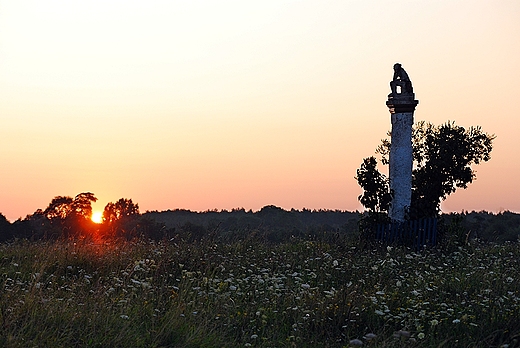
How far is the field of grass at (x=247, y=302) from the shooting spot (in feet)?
23.6

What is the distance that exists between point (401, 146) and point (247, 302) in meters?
10.3

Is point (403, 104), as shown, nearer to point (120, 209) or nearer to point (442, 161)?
point (442, 161)

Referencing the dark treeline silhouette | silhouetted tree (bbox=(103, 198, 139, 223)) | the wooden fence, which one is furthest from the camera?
silhouetted tree (bbox=(103, 198, 139, 223))

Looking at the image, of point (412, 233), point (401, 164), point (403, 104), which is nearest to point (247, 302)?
point (412, 233)

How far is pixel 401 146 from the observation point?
60.3 ft

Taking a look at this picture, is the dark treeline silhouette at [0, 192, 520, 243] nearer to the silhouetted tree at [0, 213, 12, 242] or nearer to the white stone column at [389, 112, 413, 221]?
the silhouetted tree at [0, 213, 12, 242]

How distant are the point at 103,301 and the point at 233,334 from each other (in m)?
1.65

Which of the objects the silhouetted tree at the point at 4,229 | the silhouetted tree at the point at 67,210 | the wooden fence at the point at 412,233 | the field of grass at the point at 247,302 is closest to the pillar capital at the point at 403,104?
the wooden fence at the point at 412,233

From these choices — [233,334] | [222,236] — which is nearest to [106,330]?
[233,334]

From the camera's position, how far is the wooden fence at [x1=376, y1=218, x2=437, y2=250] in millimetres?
17625

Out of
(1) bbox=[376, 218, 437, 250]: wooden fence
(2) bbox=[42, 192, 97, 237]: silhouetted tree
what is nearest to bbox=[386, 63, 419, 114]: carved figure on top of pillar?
(1) bbox=[376, 218, 437, 250]: wooden fence

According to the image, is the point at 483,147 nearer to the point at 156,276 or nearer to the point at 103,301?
the point at 156,276

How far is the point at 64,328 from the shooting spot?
7059 mm

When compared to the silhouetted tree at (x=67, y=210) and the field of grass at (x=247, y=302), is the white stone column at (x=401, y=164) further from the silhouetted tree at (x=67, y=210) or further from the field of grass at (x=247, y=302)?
the silhouetted tree at (x=67, y=210)
